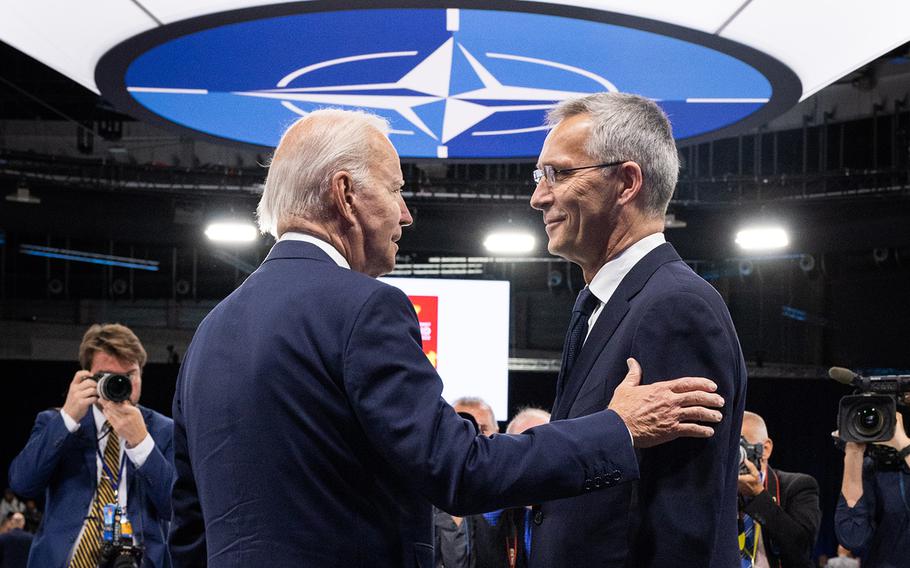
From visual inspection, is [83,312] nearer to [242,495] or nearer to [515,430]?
[515,430]

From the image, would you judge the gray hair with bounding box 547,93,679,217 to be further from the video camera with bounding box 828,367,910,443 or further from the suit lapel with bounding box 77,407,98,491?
the suit lapel with bounding box 77,407,98,491

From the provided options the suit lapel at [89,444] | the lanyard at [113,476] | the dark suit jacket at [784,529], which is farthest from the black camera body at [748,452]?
the suit lapel at [89,444]

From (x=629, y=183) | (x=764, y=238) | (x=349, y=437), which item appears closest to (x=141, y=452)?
(x=349, y=437)

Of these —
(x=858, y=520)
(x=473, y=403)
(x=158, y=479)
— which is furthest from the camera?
(x=473, y=403)

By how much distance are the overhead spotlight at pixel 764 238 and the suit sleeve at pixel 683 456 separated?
9.99 metres

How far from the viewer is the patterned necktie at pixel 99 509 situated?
374 cm

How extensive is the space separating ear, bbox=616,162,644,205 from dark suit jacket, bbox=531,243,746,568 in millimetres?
194

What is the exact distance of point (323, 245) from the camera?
6.21 feet

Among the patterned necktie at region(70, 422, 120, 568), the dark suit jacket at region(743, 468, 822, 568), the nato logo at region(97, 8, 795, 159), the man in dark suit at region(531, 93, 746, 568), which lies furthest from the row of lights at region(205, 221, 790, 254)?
the man in dark suit at region(531, 93, 746, 568)

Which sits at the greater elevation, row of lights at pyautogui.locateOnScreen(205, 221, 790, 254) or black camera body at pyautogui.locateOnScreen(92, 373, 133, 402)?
row of lights at pyautogui.locateOnScreen(205, 221, 790, 254)

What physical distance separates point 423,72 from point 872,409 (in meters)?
3.35

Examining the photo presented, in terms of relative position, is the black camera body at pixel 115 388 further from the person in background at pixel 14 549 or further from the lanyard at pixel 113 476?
the person in background at pixel 14 549

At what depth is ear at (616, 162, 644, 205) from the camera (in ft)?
6.90

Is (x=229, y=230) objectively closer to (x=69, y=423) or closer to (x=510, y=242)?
(x=510, y=242)
